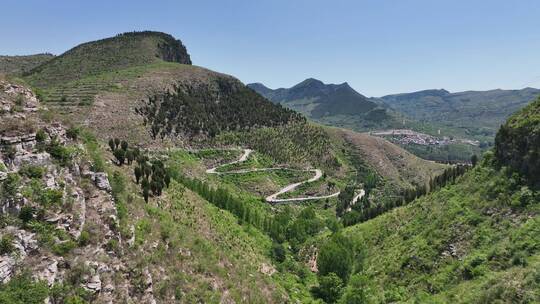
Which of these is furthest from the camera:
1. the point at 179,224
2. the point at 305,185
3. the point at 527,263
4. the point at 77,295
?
the point at 305,185

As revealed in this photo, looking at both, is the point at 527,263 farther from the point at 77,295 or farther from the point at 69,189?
the point at 69,189

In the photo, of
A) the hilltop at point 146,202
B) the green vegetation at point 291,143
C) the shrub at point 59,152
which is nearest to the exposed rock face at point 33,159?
the hilltop at point 146,202

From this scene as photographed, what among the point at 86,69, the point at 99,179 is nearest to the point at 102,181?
the point at 99,179

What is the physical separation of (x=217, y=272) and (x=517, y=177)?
139 feet

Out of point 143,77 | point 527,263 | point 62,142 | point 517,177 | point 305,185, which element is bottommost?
point 305,185

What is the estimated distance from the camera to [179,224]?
4319cm

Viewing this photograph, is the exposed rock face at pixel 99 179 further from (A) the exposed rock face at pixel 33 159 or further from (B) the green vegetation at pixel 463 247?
(B) the green vegetation at pixel 463 247

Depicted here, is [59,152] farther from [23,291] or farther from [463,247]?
[463,247]

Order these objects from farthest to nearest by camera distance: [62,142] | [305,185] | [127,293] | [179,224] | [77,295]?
[305,185]
[179,224]
[62,142]
[127,293]
[77,295]

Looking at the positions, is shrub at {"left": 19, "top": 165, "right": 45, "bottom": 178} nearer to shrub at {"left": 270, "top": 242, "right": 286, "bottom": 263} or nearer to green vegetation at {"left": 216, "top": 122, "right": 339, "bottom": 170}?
shrub at {"left": 270, "top": 242, "right": 286, "bottom": 263}

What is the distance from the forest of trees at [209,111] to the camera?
5027 inches

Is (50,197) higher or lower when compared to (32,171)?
lower

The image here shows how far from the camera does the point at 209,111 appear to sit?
156 meters

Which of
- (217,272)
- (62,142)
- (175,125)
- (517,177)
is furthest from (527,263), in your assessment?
(175,125)
